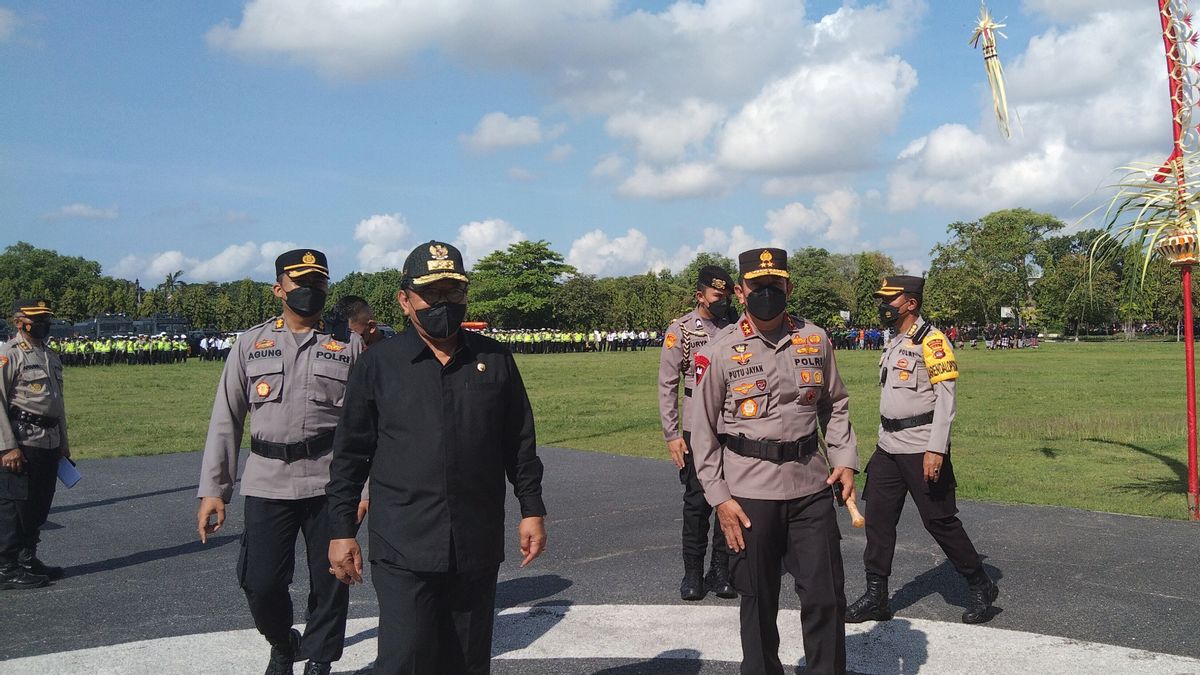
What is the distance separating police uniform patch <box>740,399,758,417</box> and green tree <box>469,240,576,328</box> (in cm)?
8707

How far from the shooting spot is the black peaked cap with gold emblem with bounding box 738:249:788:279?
15.4 feet

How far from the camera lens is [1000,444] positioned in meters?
14.6

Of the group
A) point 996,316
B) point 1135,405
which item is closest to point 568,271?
point 996,316

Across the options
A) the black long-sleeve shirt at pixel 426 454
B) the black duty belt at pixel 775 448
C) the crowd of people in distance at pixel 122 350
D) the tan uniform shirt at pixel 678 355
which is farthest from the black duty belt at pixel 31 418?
the crowd of people in distance at pixel 122 350

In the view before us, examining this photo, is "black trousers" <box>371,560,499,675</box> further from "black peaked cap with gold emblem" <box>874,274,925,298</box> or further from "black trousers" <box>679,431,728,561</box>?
"black peaked cap with gold emblem" <box>874,274,925,298</box>

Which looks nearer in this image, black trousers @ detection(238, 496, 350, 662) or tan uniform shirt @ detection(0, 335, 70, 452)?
black trousers @ detection(238, 496, 350, 662)

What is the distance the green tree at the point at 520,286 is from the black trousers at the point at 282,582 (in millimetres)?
86774

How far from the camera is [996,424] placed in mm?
17281

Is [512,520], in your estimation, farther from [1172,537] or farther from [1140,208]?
[1140,208]

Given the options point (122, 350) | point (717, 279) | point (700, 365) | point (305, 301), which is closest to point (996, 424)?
point (717, 279)

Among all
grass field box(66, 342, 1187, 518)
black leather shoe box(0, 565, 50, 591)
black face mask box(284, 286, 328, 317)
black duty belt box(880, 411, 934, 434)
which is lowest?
grass field box(66, 342, 1187, 518)

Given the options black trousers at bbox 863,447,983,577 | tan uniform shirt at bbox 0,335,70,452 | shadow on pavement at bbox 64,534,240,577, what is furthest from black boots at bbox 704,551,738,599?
tan uniform shirt at bbox 0,335,70,452

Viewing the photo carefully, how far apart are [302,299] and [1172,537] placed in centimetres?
712

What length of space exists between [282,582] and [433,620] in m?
1.45
